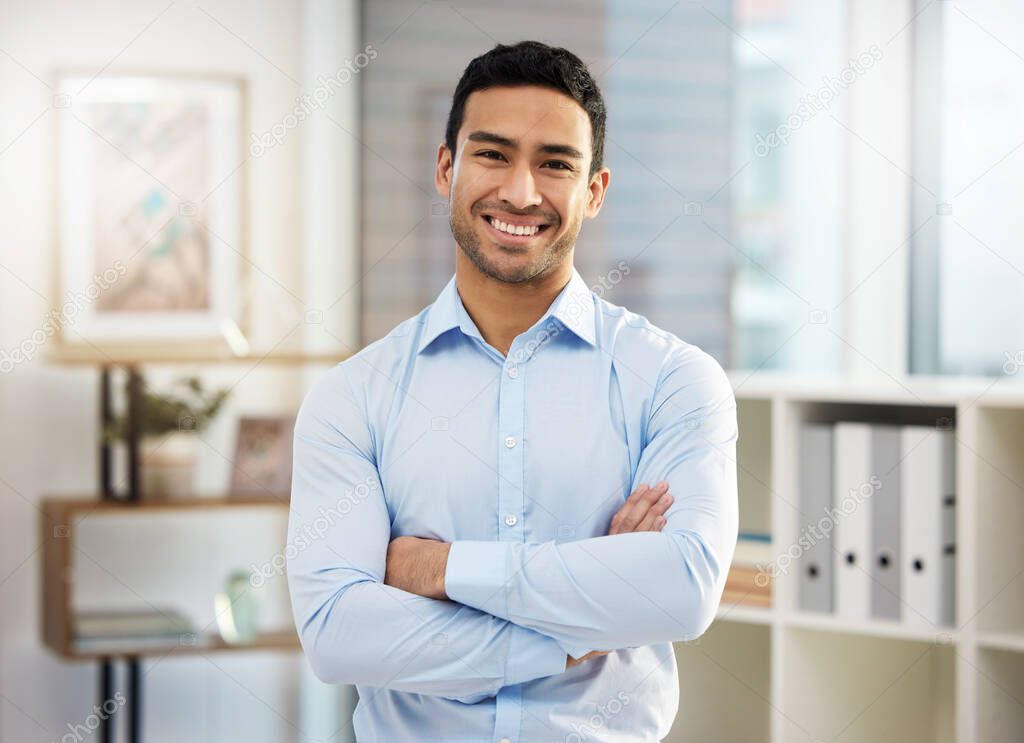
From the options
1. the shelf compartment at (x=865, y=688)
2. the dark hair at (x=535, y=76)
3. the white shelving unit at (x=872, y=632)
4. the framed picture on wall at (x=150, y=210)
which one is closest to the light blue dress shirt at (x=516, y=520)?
the dark hair at (x=535, y=76)

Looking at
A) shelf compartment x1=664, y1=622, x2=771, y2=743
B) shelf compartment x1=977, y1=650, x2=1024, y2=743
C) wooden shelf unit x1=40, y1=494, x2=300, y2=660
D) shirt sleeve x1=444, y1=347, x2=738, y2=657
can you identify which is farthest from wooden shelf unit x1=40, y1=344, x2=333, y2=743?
shelf compartment x1=977, y1=650, x2=1024, y2=743

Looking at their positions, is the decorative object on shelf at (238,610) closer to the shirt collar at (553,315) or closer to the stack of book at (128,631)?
the stack of book at (128,631)

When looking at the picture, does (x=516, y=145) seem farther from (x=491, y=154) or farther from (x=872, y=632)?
(x=872, y=632)

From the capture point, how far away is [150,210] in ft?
10.2

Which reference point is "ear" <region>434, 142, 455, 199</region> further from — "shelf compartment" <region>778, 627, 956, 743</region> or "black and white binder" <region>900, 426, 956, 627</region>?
"shelf compartment" <region>778, 627, 956, 743</region>

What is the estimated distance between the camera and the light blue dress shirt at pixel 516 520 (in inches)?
56.4

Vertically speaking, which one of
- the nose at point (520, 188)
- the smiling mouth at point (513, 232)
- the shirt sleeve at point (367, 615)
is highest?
the nose at point (520, 188)

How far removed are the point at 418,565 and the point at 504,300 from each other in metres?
0.40

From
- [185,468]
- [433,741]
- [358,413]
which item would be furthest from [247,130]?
[433,741]

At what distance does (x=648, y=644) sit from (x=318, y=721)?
82.2 inches

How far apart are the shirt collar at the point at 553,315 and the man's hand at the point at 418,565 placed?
29 centimetres

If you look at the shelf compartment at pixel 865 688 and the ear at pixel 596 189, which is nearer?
the ear at pixel 596 189

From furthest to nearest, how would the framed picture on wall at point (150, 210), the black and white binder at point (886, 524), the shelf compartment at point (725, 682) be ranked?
the framed picture on wall at point (150, 210)
the shelf compartment at point (725, 682)
the black and white binder at point (886, 524)

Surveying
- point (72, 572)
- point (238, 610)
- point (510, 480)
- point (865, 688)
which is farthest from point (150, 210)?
point (865, 688)
